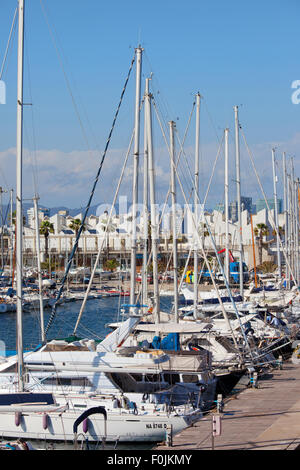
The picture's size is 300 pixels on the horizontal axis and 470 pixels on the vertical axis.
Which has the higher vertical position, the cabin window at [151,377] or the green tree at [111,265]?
the green tree at [111,265]

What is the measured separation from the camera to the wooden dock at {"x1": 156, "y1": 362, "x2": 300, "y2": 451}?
55.9 feet

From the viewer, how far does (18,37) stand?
64.5ft

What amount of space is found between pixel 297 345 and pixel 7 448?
19.8 metres

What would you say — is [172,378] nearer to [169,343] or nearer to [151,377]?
→ [151,377]

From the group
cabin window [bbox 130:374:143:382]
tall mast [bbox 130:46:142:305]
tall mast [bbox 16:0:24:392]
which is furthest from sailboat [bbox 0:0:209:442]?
tall mast [bbox 130:46:142:305]

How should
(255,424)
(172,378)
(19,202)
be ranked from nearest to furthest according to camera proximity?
(255,424) < (19,202) < (172,378)

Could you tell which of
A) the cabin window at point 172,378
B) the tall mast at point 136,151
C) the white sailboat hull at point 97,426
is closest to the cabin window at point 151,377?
the cabin window at point 172,378

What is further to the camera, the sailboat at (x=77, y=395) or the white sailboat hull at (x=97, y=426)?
the sailboat at (x=77, y=395)

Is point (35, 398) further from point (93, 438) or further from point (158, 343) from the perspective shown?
point (158, 343)

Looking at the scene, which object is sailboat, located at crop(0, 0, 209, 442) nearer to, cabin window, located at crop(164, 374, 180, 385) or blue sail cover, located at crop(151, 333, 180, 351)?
cabin window, located at crop(164, 374, 180, 385)

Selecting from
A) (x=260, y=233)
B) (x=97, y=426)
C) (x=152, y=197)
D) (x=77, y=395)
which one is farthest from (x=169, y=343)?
(x=260, y=233)

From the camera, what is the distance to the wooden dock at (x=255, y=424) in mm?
17031

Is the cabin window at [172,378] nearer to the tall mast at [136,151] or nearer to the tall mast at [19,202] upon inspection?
the tall mast at [19,202]

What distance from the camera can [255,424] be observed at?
19.1m
